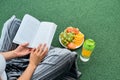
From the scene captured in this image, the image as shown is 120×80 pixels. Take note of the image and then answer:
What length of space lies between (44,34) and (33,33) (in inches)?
2.5

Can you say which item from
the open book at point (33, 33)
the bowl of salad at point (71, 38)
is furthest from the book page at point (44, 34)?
the bowl of salad at point (71, 38)

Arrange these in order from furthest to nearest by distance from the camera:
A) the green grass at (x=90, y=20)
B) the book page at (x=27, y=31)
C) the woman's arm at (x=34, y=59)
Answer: the green grass at (x=90, y=20)
the book page at (x=27, y=31)
the woman's arm at (x=34, y=59)

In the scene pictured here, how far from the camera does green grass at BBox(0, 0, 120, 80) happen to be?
1615mm

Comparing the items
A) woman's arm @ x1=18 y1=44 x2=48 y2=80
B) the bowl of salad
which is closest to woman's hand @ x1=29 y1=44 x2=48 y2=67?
woman's arm @ x1=18 y1=44 x2=48 y2=80

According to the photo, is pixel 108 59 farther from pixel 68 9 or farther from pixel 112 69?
pixel 68 9

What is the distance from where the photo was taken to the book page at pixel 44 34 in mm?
1337

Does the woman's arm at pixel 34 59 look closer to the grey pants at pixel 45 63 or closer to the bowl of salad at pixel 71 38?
the grey pants at pixel 45 63

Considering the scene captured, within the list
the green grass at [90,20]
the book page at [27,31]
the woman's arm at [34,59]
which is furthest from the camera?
the green grass at [90,20]

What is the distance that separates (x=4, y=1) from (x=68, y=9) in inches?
21.2

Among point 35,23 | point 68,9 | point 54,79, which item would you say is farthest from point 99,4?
point 54,79

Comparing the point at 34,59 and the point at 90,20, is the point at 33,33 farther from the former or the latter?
the point at 90,20

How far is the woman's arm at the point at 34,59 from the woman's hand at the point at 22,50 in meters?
0.05

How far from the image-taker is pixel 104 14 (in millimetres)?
1923

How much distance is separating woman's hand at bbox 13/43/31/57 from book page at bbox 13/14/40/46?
0.09 ft
